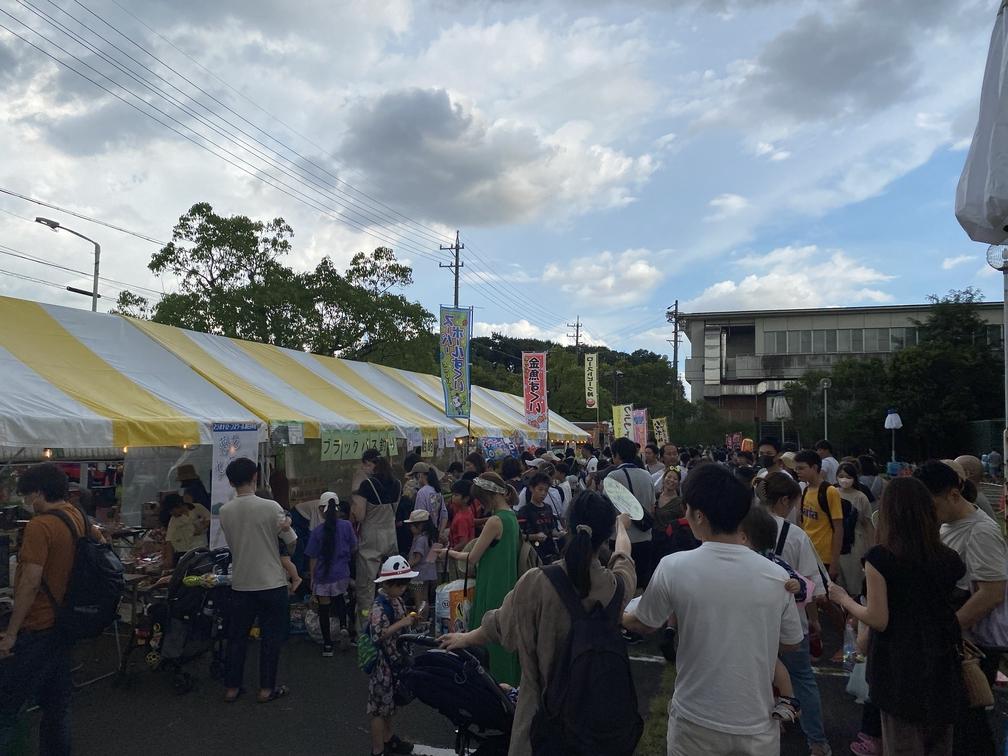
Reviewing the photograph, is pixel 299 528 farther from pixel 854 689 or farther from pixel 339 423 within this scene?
pixel 854 689

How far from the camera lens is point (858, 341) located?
140 feet

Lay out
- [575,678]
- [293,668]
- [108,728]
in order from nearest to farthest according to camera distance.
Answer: [575,678]
[108,728]
[293,668]

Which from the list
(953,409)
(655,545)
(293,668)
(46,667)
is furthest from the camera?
(953,409)

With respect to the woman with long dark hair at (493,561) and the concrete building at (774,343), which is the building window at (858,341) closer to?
the concrete building at (774,343)

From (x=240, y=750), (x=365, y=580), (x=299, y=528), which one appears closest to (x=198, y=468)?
(x=299, y=528)

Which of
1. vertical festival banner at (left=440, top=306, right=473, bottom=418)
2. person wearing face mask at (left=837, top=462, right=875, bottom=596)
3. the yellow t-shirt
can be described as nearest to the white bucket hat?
the yellow t-shirt

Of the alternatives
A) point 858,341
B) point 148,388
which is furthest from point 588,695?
point 858,341

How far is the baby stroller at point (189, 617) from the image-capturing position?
16.7 feet

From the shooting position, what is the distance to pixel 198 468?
10.5m

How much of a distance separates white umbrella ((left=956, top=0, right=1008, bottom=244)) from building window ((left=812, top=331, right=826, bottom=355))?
4420cm

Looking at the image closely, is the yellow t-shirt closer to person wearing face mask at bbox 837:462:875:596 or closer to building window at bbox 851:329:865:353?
person wearing face mask at bbox 837:462:875:596

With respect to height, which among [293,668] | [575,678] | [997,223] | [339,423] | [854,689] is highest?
[997,223]

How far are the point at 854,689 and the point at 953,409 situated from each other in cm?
2452

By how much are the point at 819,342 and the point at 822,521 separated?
1649 inches
